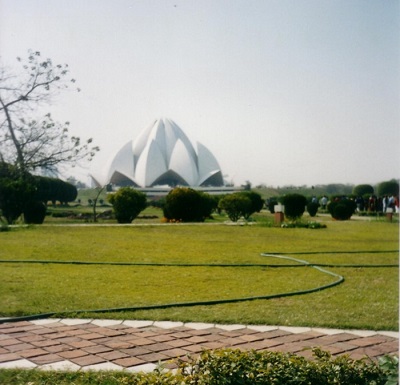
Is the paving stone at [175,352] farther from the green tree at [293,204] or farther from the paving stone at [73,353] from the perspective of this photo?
the green tree at [293,204]

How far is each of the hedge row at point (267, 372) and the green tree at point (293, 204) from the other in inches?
540

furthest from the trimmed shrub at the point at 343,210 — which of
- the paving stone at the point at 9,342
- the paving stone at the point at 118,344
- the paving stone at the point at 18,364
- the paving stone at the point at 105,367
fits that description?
the paving stone at the point at 18,364

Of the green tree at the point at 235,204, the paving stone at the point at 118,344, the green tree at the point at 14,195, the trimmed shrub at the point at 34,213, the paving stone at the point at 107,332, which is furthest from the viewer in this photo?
the green tree at the point at 235,204

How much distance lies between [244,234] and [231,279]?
5585mm

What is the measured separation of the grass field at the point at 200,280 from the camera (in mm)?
3619

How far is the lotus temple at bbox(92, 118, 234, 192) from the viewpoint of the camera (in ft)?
146

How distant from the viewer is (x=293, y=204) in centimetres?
1580

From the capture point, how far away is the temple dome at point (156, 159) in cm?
4444

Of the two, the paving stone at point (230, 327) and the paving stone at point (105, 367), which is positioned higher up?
the paving stone at point (230, 327)

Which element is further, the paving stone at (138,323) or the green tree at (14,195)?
the green tree at (14,195)

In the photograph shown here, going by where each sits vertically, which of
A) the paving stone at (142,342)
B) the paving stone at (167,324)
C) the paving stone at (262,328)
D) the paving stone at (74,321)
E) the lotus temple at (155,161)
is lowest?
the paving stone at (74,321)

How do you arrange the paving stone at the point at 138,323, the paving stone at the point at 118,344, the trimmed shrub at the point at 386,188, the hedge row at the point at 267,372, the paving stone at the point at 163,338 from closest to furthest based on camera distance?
the hedge row at the point at 267,372
the paving stone at the point at 118,344
the paving stone at the point at 163,338
the paving stone at the point at 138,323
the trimmed shrub at the point at 386,188

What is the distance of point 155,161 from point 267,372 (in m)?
42.5

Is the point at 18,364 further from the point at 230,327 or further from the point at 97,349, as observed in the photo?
the point at 230,327
